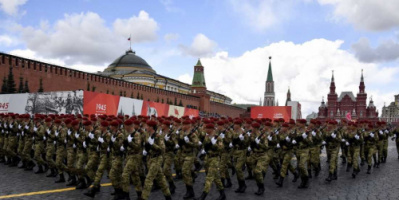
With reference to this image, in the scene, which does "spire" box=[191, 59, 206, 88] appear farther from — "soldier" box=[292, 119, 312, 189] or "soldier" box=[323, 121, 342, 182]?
"soldier" box=[292, 119, 312, 189]

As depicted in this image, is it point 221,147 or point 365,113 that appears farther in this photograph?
point 365,113

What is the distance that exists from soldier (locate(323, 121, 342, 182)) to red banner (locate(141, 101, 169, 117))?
808 inches

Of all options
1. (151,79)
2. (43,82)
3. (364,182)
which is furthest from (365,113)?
(364,182)

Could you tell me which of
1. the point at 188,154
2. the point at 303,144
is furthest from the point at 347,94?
the point at 188,154

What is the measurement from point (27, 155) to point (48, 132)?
168 centimetres

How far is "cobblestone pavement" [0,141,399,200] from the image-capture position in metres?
8.10

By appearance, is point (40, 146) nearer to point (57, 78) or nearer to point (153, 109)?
point (153, 109)

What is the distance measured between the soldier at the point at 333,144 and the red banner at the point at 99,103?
56.2 ft

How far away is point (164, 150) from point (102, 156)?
5.31 ft

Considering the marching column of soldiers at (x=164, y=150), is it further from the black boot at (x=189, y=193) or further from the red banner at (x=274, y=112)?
the red banner at (x=274, y=112)

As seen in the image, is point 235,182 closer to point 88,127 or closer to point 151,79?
point 88,127

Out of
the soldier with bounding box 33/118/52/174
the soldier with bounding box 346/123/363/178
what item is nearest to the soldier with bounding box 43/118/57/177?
the soldier with bounding box 33/118/52/174

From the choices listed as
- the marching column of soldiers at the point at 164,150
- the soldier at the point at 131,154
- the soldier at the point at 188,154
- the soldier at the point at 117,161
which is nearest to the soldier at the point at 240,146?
the marching column of soldiers at the point at 164,150

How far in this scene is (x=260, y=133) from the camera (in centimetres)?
900
